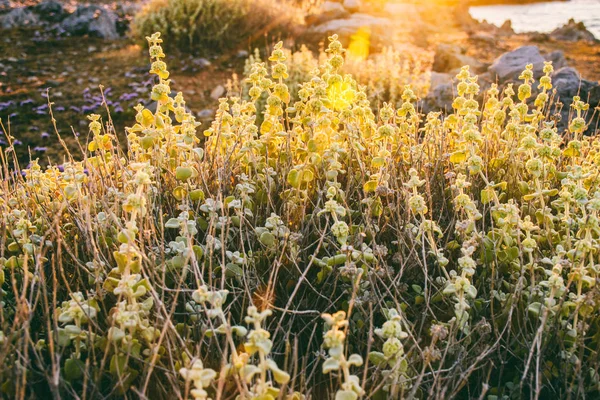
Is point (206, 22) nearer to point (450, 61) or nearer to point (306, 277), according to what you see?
point (450, 61)

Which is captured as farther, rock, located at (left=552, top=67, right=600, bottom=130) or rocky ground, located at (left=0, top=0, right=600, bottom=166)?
rocky ground, located at (left=0, top=0, right=600, bottom=166)

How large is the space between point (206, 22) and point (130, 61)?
142 centimetres

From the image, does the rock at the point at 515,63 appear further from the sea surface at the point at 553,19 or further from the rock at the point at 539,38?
the sea surface at the point at 553,19

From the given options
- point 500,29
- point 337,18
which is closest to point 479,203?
point 337,18

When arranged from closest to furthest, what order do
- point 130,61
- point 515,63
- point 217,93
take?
1. point 515,63
2. point 217,93
3. point 130,61

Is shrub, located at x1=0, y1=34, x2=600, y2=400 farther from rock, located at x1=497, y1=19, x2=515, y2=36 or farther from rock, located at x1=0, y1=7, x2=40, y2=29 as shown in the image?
rock, located at x1=497, y1=19, x2=515, y2=36

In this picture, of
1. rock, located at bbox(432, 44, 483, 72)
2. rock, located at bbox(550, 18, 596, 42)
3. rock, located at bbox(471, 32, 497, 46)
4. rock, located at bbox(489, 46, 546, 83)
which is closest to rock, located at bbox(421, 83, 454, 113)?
rock, located at bbox(489, 46, 546, 83)

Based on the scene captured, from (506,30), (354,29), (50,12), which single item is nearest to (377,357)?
(354,29)

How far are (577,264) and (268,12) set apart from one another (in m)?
8.18

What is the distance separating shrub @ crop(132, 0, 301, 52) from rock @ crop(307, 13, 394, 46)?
3.38 ft

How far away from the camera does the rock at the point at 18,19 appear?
995 centimetres

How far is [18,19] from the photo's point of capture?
10211 millimetres

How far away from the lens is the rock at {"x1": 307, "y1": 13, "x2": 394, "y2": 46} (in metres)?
9.33

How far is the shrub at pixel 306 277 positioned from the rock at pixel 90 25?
7.87 meters
